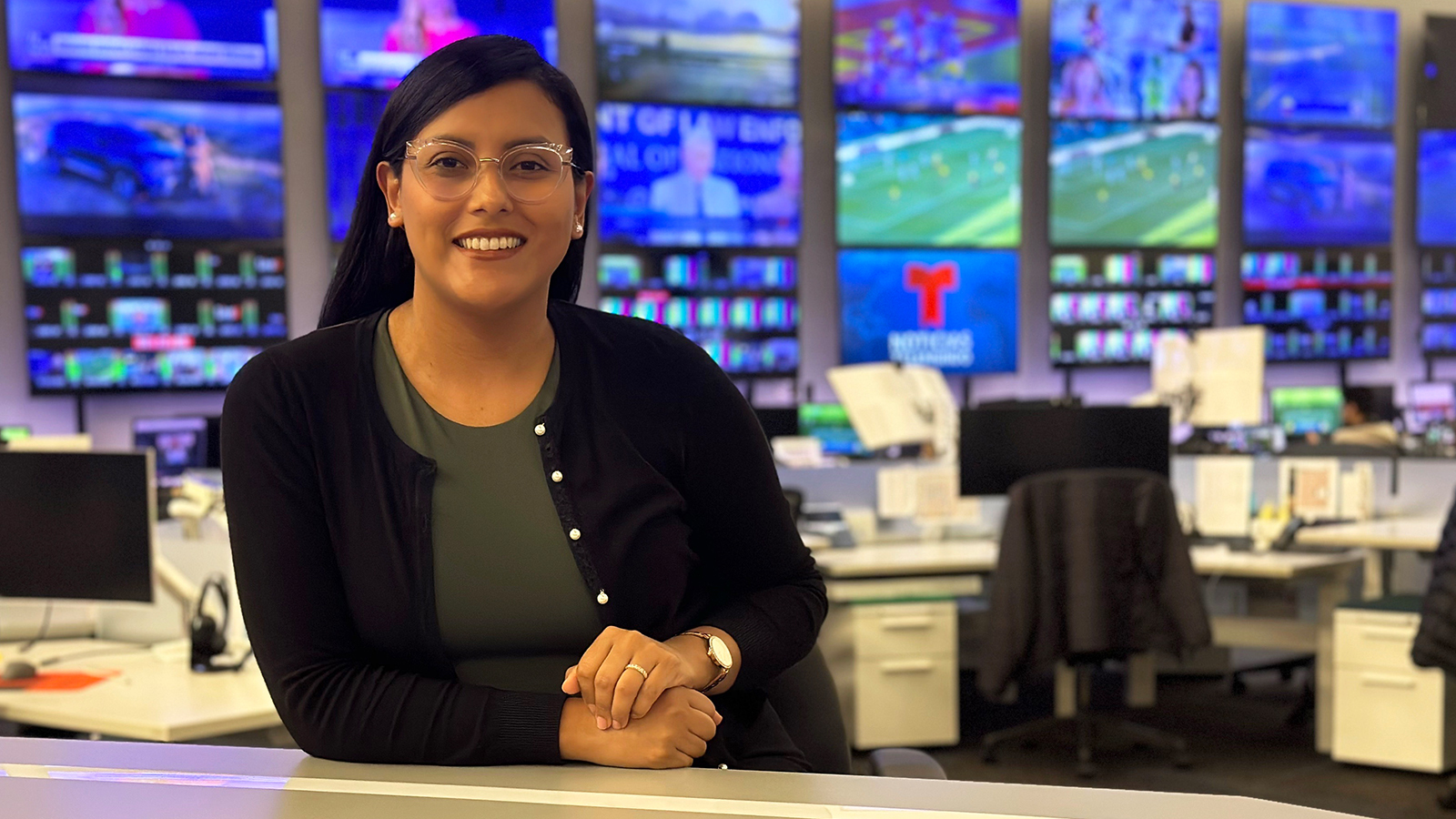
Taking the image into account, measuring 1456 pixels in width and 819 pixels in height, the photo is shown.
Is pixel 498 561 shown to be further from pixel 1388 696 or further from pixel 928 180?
pixel 928 180

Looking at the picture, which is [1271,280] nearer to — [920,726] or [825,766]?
[920,726]

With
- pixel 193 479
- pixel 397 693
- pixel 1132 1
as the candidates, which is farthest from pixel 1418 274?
pixel 397 693

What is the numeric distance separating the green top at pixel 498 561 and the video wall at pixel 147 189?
4.98 meters

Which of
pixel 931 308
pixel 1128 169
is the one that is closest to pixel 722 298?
pixel 931 308

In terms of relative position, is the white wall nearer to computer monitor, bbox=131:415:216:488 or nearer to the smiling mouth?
computer monitor, bbox=131:415:216:488

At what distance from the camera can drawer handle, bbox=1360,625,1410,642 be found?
3816 mm

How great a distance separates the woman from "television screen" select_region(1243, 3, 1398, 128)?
7250 millimetres

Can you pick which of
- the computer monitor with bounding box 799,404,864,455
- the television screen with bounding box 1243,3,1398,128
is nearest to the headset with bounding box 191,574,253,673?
the computer monitor with bounding box 799,404,864,455

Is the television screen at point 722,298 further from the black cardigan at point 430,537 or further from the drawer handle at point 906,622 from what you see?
the black cardigan at point 430,537

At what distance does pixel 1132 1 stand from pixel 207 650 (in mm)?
6423

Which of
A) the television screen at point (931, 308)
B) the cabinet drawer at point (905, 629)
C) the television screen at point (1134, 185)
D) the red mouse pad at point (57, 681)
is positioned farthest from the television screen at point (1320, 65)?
the red mouse pad at point (57, 681)

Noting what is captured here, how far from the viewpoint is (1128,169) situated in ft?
23.5

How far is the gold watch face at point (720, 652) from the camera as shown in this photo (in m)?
1.13

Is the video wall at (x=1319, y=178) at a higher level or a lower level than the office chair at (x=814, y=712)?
higher
